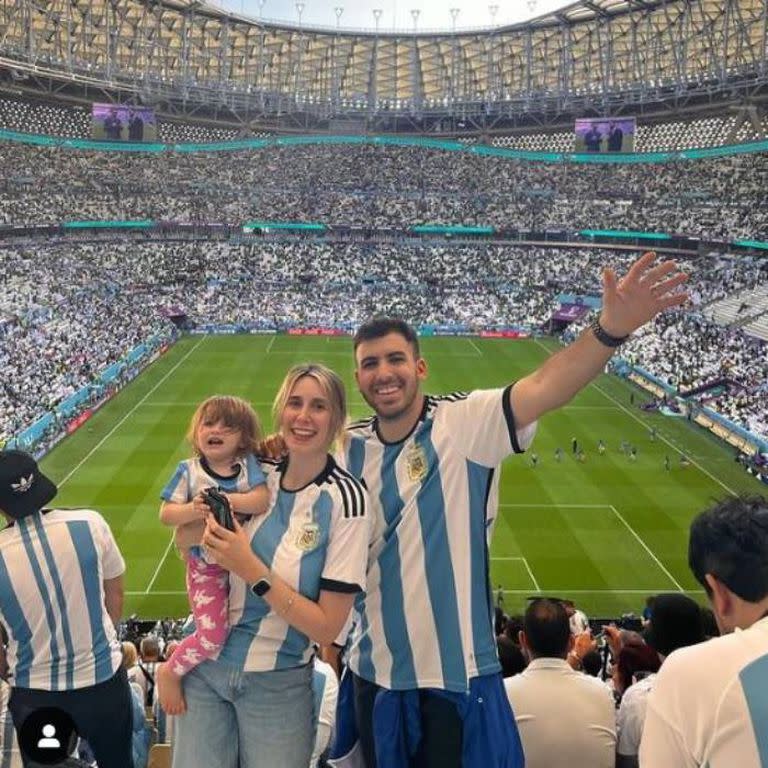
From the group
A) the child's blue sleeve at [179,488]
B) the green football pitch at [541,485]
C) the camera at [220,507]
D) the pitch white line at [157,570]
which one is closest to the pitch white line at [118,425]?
the green football pitch at [541,485]

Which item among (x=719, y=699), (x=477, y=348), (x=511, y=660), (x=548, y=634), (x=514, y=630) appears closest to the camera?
(x=719, y=699)

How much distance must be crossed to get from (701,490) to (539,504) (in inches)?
242

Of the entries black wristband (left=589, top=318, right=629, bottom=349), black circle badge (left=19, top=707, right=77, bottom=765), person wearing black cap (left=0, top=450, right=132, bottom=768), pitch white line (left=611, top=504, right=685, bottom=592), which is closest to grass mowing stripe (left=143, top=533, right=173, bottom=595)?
pitch white line (left=611, top=504, right=685, bottom=592)

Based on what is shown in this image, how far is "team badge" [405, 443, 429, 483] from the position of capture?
3678 mm

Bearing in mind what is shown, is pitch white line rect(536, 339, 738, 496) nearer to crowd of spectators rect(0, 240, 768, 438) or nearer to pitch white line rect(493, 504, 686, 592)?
pitch white line rect(493, 504, 686, 592)

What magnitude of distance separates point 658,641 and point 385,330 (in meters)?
3.35

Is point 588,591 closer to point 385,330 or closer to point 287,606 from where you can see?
point 385,330

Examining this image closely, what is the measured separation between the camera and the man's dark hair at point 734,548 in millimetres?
2568

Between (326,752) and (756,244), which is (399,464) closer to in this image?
(326,752)

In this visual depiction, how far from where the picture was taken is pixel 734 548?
2.57m

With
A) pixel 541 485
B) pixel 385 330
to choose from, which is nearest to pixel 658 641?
pixel 385 330

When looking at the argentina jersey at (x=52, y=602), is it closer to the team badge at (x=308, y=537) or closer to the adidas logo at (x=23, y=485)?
the adidas logo at (x=23, y=485)

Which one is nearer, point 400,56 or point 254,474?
point 254,474

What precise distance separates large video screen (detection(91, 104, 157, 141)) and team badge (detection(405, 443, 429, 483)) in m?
82.3
